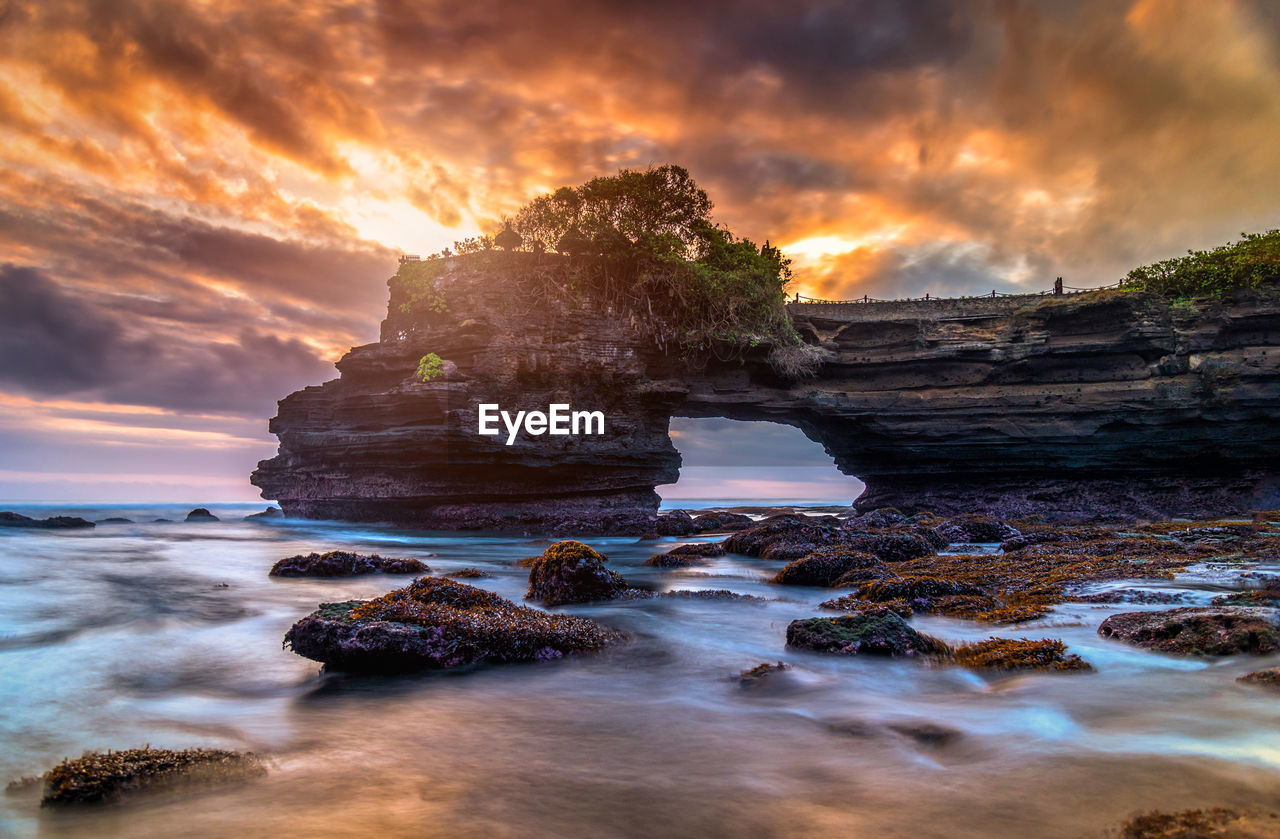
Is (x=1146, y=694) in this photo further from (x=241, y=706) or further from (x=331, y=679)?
(x=241, y=706)

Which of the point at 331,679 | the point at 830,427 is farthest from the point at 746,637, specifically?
the point at 830,427

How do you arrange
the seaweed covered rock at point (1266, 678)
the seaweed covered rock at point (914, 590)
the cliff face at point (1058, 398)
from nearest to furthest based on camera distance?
the seaweed covered rock at point (1266, 678) < the seaweed covered rock at point (914, 590) < the cliff face at point (1058, 398)

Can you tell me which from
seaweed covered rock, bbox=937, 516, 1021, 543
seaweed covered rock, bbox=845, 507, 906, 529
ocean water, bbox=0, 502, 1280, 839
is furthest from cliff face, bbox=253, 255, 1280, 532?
ocean water, bbox=0, 502, 1280, 839

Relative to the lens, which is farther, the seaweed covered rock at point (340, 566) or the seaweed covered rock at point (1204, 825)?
the seaweed covered rock at point (340, 566)

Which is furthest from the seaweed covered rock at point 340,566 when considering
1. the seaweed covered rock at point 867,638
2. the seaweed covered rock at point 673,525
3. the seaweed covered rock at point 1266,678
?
the seaweed covered rock at point 1266,678

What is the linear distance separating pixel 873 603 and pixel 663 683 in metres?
3.63

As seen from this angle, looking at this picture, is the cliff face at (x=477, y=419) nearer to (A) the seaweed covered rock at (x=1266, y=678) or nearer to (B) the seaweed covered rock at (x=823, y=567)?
(B) the seaweed covered rock at (x=823, y=567)

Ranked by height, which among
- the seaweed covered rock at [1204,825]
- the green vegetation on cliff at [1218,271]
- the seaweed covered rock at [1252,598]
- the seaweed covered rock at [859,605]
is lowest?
the seaweed covered rock at [859,605]

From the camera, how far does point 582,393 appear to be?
76.4ft

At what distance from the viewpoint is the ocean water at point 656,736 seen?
112 inches

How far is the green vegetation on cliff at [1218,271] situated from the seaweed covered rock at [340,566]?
2837cm

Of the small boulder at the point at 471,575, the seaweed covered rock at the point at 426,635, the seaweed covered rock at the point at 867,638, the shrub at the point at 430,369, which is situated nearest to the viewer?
the seaweed covered rock at the point at 426,635

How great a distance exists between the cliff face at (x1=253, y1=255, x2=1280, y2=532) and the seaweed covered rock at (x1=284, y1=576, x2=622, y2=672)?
1584 cm

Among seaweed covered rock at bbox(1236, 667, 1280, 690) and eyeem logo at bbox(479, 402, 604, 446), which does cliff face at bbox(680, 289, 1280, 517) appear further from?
seaweed covered rock at bbox(1236, 667, 1280, 690)
